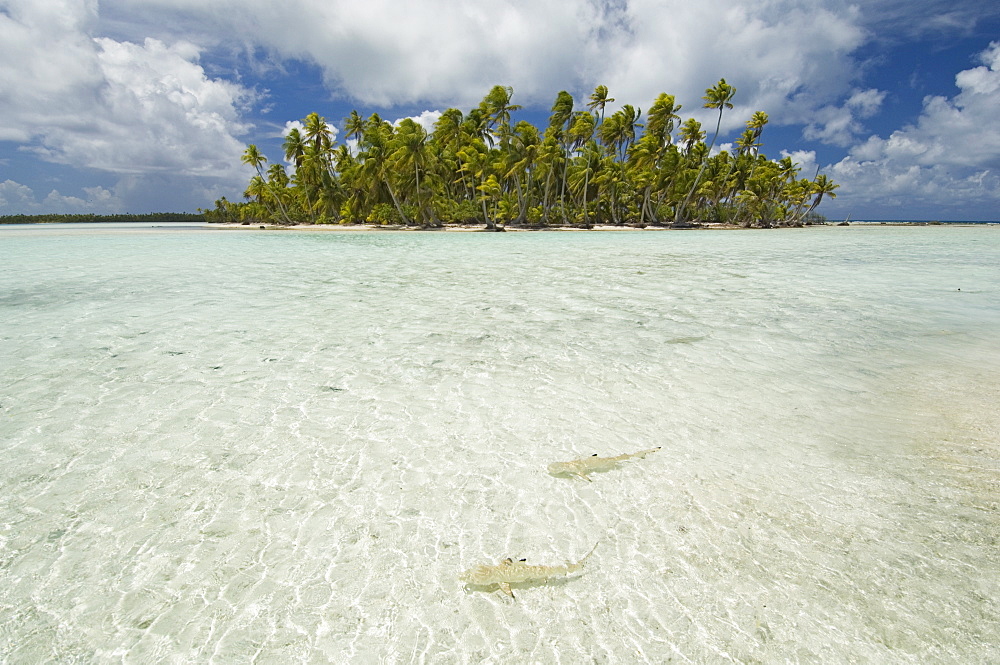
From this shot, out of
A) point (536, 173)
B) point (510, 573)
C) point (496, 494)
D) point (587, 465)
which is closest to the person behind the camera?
point (510, 573)

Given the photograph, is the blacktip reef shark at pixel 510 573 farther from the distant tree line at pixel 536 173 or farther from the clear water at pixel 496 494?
the distant tree line at pixel 536 173

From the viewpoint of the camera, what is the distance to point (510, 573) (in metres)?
2.02

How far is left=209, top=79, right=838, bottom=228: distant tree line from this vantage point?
39781mm

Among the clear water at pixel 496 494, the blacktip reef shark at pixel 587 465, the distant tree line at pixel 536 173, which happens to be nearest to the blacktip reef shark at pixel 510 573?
the clear water at pixel 496 494

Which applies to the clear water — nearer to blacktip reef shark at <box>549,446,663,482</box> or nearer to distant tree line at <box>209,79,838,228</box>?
blacktip reef shark at <box>549,446,663,482</box>

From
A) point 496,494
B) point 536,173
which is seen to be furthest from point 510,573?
point 536,173

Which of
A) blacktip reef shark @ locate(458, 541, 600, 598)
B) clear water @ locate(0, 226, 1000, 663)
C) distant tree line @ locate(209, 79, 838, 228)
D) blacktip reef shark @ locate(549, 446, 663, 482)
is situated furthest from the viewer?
distant tree line @ locate(209, 79, 838, 228)

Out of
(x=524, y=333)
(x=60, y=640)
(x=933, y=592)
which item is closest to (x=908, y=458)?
(x=933, y=592)

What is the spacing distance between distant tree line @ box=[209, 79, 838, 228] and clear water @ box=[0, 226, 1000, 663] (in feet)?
115

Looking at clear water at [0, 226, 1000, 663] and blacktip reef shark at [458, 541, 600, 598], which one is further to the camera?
blacktip reef shark at [458, 541, 600, 598]

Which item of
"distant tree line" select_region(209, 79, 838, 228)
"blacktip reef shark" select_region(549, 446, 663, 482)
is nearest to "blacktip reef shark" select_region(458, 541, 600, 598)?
"blacktip reef shark" select_region(549, 446, 663, 482)

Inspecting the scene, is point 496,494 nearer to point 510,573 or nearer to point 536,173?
point 510,573

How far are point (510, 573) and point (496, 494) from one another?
573 mm

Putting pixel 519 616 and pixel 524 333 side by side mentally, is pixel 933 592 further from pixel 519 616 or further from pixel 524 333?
pixel 524 333
